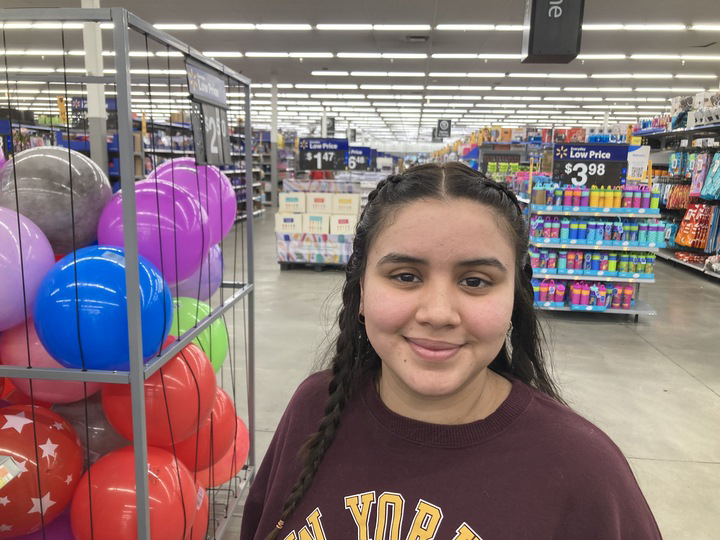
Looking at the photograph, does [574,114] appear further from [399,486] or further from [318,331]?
[399,486]

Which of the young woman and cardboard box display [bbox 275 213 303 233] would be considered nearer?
the young woman

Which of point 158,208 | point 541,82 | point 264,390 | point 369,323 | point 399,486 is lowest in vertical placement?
point 264,390

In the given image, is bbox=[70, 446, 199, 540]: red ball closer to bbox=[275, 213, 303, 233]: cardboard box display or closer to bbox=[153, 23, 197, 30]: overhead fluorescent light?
bbox=[275, 213, 303, 233]: cardboard box display

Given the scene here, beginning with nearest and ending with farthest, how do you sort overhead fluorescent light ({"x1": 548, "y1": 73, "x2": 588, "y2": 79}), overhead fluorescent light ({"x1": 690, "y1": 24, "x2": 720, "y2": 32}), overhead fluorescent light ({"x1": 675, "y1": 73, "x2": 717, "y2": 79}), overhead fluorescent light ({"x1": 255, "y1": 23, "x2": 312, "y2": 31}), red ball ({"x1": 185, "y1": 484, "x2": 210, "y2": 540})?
red ball ({"x1": 185, "y1": 484, "x2": 210, "y2": 540}) → overhead fluorescent light ({"x1": 690, "y1": 24, "x2": 720, "y2": 32}) → overhead fluorescent light ({"x1": 255, "y1": 23, "x2": 312, "y2": 31}) → overhead fluorescent light ({"x1": 675, "y1": 73, "x2": 717, "y2": 79}) → overhead fluorescent light ({"x1": 548, "y1": 73, "x2": 588, "y2": 79})

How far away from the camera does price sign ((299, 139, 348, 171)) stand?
10.1 m

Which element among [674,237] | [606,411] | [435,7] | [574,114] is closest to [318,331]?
[606,411]

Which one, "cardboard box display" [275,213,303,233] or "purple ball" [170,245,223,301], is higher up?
"purple ball" [170,245,223,301]

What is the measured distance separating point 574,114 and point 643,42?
561 inches

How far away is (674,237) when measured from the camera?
32.0ft

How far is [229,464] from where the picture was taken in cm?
243

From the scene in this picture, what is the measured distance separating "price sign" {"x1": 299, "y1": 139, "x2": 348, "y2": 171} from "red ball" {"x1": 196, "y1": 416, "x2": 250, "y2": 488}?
791 centimetres

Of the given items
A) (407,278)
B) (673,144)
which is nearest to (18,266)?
(407,278)

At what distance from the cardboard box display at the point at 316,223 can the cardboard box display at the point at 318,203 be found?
12cm

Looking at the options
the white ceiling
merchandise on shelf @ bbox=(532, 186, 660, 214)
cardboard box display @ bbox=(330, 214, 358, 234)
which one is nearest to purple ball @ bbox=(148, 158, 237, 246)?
merchandise on shelf @ bbox=(532, 186, 660, 214)
